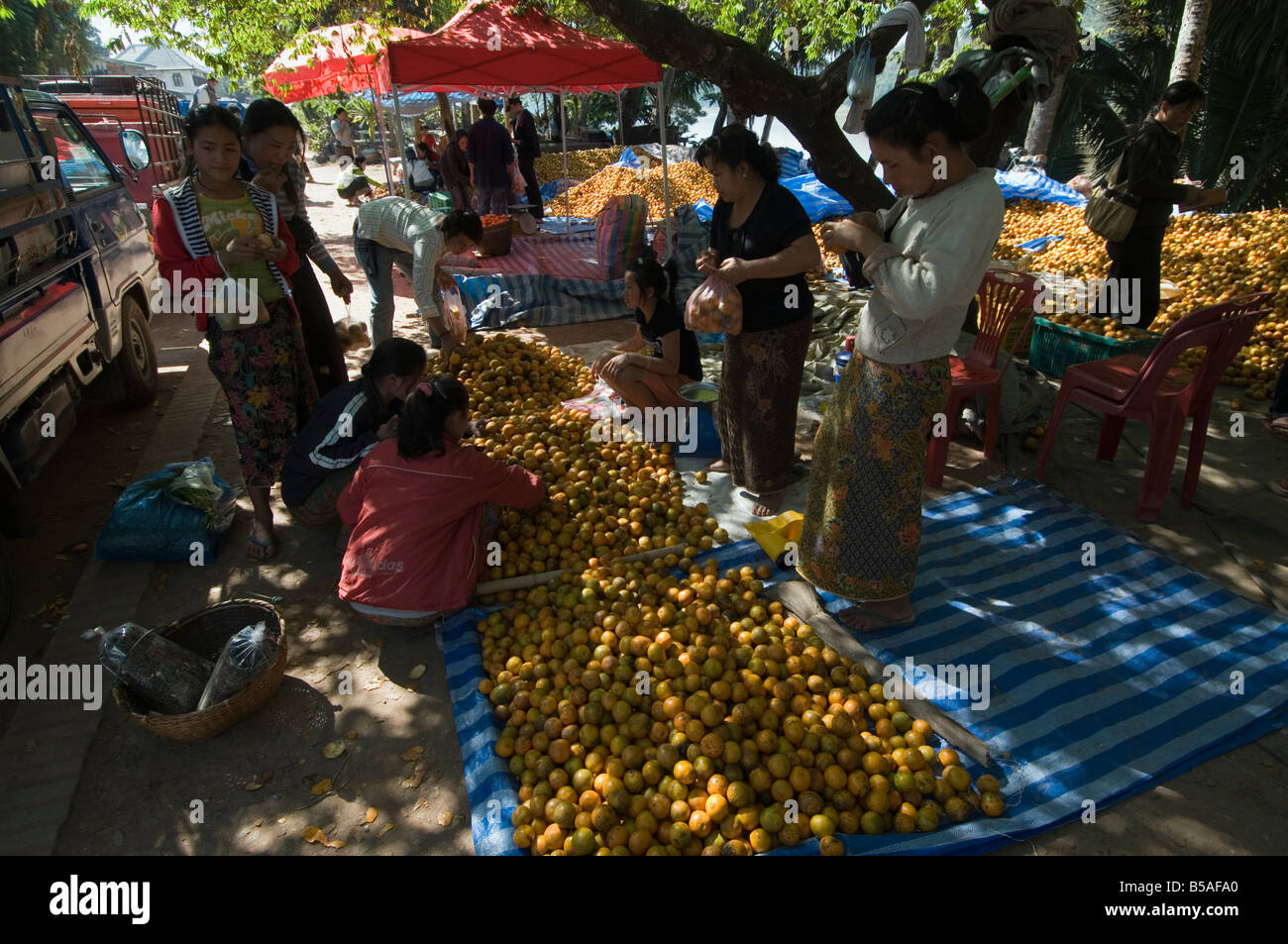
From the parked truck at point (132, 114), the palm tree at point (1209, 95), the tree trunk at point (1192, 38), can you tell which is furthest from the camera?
the parked truck at point (132, 114)

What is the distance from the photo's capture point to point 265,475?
4141 mm

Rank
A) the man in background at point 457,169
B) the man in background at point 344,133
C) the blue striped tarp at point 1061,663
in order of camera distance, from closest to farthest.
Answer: the blue striped tarp at point 1061,663 < the man in background at point 457,169 < the man in background at point 344,133

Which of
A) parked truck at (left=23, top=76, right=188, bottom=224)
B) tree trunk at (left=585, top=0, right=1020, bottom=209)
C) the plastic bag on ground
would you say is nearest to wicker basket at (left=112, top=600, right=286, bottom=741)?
the plastic bag on ground

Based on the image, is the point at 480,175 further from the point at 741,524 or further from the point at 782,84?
the point at 741,524

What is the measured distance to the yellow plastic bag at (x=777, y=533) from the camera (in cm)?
397

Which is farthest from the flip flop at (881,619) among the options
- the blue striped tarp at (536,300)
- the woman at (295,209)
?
the blue striped tarp at (536,300)

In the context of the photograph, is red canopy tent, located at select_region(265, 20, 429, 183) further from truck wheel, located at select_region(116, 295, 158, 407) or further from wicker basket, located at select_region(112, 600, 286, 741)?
wicker basket, located at select_region(112, 600, 286, 741)

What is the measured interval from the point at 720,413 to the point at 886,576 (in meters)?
1.80

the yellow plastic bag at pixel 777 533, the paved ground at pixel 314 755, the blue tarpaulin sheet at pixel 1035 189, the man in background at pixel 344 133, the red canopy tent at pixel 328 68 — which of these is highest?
the man in background at pixel 344 133

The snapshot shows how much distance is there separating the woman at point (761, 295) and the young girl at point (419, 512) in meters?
1.54

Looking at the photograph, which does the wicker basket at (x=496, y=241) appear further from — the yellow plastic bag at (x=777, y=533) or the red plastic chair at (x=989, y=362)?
the yellow plastic bag at (x=777, y=533)

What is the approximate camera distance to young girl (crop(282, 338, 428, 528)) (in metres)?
3.88

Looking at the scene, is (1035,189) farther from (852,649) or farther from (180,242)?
(180,242)

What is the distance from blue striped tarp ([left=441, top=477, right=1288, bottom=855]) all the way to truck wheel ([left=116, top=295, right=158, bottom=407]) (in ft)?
14.7
